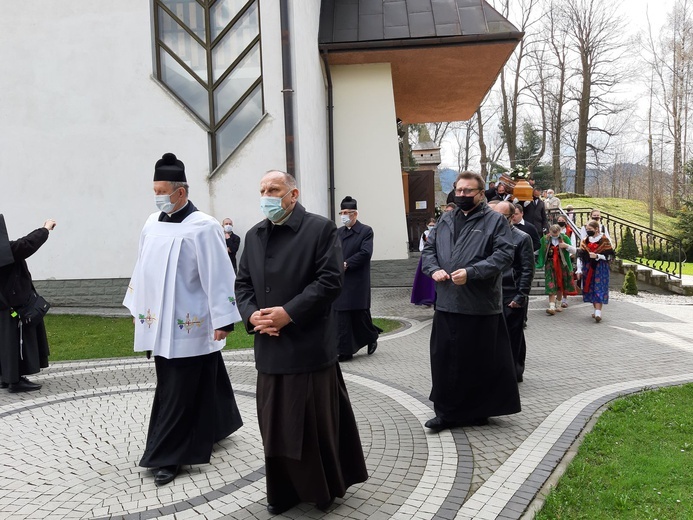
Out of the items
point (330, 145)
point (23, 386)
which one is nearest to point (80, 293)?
point (23, 386)

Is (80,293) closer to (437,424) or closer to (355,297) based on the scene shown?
(355,297)

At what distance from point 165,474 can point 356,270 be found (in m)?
4.26

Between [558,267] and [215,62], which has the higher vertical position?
[215,62]

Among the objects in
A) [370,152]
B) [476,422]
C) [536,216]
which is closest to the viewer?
[476,422]

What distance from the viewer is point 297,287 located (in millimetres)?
3408

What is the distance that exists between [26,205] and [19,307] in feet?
25.0

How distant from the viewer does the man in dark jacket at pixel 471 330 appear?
4.80 meters

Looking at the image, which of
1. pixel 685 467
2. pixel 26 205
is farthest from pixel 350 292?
pixel 26 205

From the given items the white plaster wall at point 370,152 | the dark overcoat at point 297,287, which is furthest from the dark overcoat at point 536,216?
the dark overcoat at point 297,287

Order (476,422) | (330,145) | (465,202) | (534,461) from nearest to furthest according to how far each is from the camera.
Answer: (534,461) → (465,202) → (476,422) → (330,145)

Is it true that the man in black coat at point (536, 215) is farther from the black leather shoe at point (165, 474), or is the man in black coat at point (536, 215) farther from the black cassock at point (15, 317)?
the black leather shoe at point (165, 474)

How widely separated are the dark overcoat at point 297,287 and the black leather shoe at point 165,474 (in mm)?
1303

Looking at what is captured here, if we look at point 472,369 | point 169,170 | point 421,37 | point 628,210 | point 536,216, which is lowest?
point 472,369

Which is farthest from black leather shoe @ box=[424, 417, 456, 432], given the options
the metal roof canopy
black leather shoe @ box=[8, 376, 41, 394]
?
the metal roof canopy
